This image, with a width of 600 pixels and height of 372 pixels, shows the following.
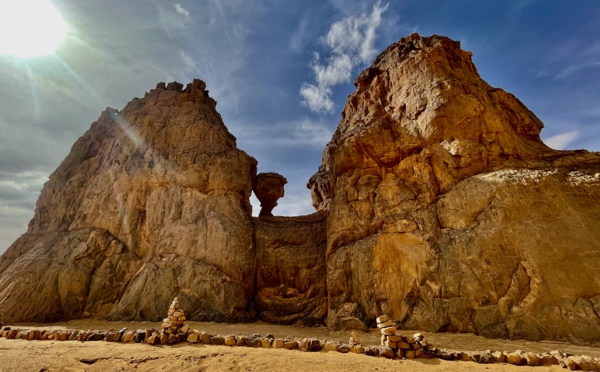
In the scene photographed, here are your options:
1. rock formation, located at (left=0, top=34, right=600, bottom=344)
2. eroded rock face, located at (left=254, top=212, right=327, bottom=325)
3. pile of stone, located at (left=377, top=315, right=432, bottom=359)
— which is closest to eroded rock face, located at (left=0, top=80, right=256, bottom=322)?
rock formation, located at (left=0, top=34, right=600, bottom=344)

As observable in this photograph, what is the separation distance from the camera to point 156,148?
2675cm

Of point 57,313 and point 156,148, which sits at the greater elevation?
point 156,148

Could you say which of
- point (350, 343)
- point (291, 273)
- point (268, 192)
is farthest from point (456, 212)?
point (268, 192)

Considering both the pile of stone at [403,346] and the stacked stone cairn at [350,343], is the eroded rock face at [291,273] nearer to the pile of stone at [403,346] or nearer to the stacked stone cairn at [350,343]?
the stacked stone cairn at [350,343]

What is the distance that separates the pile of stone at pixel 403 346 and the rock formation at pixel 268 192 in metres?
25.9

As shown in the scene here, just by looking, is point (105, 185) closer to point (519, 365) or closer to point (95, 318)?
point (95, 318)

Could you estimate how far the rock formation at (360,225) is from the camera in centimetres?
1246

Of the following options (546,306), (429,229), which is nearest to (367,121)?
(429,229)

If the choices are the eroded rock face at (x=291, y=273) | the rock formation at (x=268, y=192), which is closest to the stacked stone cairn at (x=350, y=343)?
the eroded rock face at (x=291, y=273)

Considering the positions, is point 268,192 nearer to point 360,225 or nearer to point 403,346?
point 360,225

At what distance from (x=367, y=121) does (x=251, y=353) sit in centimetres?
1826

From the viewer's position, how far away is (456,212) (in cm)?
1507

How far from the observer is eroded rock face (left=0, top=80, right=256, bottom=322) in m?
19.5

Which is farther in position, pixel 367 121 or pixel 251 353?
pixel 367 121
